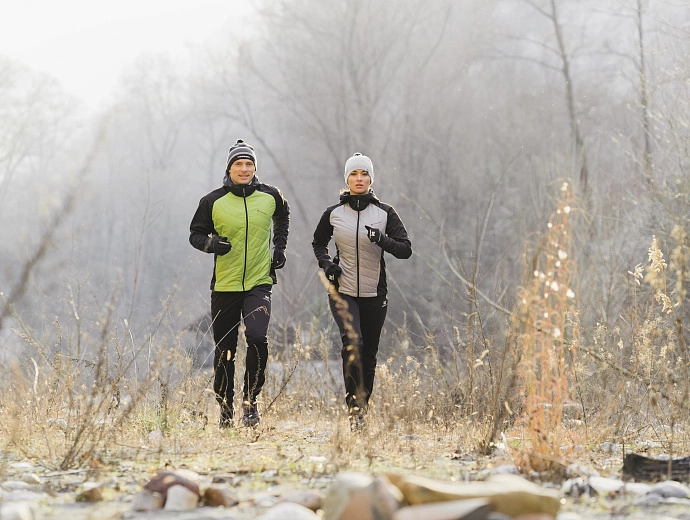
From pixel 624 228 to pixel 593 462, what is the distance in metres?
10.1

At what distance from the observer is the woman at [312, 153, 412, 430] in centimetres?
544

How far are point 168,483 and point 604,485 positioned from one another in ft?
5.40

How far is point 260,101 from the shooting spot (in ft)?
93.2

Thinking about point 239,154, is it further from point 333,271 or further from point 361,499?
point 361,499

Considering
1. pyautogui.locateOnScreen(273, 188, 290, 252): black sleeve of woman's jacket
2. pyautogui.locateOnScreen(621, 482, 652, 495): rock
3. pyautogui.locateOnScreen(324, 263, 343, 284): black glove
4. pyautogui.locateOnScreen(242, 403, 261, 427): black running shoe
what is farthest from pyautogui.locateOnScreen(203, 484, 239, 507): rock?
pyautogui.locateOnScreen(273, 188, 290, 252): black sleeve of woman's jacket

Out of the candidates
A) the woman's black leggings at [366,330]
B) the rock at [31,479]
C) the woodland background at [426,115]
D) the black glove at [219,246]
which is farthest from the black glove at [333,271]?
the woodland background at [426,115]

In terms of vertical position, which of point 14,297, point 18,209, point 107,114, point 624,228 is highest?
point 18,209

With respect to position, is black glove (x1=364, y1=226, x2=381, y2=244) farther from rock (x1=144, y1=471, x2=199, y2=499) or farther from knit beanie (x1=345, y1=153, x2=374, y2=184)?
rock (x1=144, y1=471, x2=199, y2=499)

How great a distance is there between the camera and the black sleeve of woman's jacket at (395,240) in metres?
5.39

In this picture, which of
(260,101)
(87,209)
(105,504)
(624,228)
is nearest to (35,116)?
(87,209)

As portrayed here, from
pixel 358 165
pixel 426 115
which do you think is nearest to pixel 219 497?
pixel 358 165

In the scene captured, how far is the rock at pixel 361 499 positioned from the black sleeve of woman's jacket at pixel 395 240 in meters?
2.93

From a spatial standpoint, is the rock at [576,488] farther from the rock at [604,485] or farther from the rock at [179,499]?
the rock at [179,499]

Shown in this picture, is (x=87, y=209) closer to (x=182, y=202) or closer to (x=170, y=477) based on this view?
(x=182, y=202)
